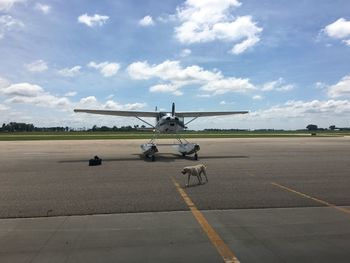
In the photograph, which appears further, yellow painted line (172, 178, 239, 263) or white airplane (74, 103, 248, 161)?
white airplane (74, 103, 248, 161)

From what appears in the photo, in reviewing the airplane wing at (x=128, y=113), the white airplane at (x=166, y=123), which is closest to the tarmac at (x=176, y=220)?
the white airplane at (x=166, y=123)

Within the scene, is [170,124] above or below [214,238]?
above

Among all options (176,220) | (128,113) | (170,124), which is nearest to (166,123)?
(170,124)

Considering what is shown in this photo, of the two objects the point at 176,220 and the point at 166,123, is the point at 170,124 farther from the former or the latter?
the point at 176,220

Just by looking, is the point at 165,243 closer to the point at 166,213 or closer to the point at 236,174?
the point at 166,213

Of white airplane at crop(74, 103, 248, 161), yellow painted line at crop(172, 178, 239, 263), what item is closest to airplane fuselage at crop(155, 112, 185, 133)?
white airplane at crop(74, 103, 248, 161)

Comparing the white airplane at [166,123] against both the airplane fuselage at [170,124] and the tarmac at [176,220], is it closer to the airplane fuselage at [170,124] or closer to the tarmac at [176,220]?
the airplane fuselage at [170,124]

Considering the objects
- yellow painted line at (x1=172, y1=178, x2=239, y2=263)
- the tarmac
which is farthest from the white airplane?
yellow painted line at (x1=172, y1=178, x2=239, y2=263)

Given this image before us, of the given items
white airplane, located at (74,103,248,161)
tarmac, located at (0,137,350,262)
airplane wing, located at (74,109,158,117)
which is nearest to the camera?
tarmac, located at (0,137,350,262)

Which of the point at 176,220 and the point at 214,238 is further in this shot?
the point at 176,220

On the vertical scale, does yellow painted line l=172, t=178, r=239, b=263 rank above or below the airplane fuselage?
below

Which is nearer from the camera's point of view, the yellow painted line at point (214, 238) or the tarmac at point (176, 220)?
the yellow painted line at point (214, 238)

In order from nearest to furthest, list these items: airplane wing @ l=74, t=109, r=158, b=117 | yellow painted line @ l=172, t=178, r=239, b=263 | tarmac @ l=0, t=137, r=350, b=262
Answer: yellow painted line @ l=172, t=178, r=239, b=263 → tarmac @ l=0, t=137, r=350, b=262 → airplane wing @ l=74, t=109, r=158, b=117

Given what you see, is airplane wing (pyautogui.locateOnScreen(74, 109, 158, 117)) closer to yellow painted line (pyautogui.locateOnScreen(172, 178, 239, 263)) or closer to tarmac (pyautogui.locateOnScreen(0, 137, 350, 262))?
tarmac (pyautogui.locateOnScreen(0, 137, 350, 262))
